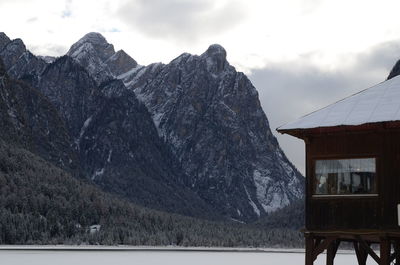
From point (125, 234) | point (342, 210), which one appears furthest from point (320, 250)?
point (125, 234)

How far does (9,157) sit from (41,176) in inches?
284

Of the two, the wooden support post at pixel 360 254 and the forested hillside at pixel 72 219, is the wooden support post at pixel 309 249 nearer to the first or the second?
the wooden support post at pixel 360 254

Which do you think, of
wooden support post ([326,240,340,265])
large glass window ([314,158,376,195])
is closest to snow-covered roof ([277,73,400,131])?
large glass window ([314,158,376,195])

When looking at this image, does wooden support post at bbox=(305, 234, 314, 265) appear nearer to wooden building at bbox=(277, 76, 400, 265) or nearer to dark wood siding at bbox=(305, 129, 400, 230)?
wooden building at bbox=(277, 76, 400, 265)

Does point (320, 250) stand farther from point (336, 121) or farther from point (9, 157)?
point (9, 157)

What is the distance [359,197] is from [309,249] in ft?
9.10

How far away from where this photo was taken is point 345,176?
28250 mm

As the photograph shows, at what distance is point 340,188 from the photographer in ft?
92.8

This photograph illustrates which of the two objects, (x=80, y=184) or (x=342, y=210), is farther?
(x=80, y=184)

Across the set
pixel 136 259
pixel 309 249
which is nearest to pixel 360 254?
pixel 309 249

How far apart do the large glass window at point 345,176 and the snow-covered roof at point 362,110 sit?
1403 mm

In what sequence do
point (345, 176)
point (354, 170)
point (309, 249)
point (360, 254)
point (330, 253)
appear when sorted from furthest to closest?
point (360, 254) → point (330, 253) → point (309, 249) → point (345, 176) → point (354, 170)

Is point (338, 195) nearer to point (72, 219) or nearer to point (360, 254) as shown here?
point (360, 254)

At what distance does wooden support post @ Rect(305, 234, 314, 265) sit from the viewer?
2878cm
